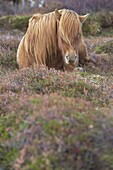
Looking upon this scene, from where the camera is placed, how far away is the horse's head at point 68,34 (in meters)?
6.82

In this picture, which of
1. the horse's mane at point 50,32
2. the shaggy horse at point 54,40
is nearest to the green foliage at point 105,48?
the shaggy horse at point 54,40

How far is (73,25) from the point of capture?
691 cm

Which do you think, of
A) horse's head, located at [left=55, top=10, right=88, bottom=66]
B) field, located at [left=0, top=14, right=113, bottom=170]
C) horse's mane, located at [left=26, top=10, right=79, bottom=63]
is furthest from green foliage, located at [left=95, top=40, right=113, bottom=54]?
field, located at [left=0, top=14, right=113, bottom=170]

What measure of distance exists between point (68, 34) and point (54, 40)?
37 cm

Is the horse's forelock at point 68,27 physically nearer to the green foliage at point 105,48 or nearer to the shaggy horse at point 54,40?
the shaggy horse at point 54,40

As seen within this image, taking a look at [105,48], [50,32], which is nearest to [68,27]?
[50,32]

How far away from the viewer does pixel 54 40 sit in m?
7.14

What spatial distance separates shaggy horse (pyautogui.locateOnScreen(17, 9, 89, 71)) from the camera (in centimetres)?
687

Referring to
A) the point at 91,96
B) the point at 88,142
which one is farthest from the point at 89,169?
the point at 91,96

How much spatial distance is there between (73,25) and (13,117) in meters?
3.64

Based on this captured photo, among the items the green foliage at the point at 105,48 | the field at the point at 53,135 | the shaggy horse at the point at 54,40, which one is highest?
the field at the point at 53,135

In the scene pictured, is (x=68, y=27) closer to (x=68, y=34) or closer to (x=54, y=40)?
(x=68, y=34)

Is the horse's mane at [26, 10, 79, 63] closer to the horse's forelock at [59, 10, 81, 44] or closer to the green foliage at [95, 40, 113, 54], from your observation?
the horse's forelock at [59, 10, 81, 44]

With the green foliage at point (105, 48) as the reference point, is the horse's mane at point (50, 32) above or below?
above
